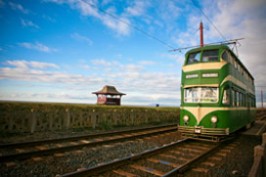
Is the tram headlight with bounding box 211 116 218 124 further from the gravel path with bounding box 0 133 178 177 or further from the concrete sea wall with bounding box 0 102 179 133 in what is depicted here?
the concrete sea wall with bounding box 0 102 179 133

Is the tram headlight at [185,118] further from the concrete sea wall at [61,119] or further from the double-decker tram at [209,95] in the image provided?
the concrete sea wall at [61,119]

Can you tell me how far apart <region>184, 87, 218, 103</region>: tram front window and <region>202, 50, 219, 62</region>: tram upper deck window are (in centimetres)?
147

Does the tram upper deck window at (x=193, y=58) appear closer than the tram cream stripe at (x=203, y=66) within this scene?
No

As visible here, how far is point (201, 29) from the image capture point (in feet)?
56.6

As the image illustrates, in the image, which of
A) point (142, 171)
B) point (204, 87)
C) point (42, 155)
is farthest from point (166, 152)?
point (42, 155)

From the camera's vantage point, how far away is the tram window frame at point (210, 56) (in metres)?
8.54

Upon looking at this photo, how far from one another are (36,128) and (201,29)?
1636 cm

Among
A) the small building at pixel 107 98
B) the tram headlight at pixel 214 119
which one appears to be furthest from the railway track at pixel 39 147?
the small building at pixel 107 98

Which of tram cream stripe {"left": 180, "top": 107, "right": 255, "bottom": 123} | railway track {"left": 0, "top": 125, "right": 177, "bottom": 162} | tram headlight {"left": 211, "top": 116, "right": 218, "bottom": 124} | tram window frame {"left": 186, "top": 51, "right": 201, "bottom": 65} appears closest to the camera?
railway track {"left": 0, "top": 125, "right": 177, "bottom": 162}

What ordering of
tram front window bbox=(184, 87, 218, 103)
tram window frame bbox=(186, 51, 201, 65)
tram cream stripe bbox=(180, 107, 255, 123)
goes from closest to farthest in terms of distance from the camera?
1. tram cream stripe bbox=(180, 107, 255, 123)
2. tram front window bbox=(184, 87, 218, 103)
3. tram window frame bbox=(186, 51, 201, 65)

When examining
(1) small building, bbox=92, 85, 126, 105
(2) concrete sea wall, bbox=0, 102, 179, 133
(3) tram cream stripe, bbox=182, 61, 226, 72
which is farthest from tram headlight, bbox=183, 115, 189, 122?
(1) small building, bbox=92, 85, 126, 105

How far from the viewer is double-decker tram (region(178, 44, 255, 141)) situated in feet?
26.2

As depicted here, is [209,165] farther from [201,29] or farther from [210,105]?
[201,29]

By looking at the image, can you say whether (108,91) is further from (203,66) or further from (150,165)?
(150,165)
